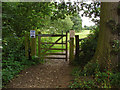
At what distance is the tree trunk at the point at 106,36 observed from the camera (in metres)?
4.25

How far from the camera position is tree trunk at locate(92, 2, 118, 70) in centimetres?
425

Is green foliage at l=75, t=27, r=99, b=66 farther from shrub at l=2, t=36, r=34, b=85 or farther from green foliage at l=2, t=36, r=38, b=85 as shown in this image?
shrub at l=2, t=36, r=34, b=85

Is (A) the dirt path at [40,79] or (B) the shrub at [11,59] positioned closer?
(A) the dirt path at [40,79]

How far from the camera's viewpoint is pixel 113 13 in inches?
167

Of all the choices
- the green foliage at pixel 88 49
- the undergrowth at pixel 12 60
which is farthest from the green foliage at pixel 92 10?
the undergrowth at pixel 12 60

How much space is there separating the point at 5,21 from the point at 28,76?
3.06 m

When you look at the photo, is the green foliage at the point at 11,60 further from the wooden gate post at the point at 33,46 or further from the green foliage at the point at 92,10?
the green foliage at the point at 92,10

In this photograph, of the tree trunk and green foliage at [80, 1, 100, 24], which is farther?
green foliage at [80, 1, 100, 24]

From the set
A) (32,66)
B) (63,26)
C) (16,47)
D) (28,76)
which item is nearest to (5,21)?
(16,47)

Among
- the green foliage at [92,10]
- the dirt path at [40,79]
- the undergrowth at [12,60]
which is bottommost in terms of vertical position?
the dirt path at [40,79]

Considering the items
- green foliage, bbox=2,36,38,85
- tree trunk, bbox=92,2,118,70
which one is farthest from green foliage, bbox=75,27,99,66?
green foliage, bbox=2,36,38,85

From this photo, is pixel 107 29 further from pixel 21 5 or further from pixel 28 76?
pixel 21 5

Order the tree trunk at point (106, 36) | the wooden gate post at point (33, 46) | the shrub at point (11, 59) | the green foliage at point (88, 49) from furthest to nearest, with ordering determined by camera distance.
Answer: the wooden gate post at point (33, 46)
the green foliage at point (88, 49)
the shrub at point (11, 59)
the tree trunk at point (106, 36)

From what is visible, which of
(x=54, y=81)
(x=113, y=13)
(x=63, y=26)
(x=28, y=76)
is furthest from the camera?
(x=63, y=26)
